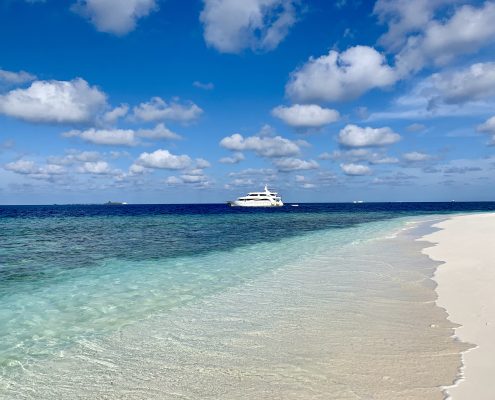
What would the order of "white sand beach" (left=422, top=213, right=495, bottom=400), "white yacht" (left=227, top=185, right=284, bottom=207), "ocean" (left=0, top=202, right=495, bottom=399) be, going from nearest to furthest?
"white sand beach" (left=422, top=213, right=495, bottom=400)
"ocean" (left=0, top=202, right=495, bottom=399)
"white yacht" (left=227, top=185, right=284, bottom=207)

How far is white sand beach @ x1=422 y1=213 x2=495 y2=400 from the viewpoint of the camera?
589 centimetres

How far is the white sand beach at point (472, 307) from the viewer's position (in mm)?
5891

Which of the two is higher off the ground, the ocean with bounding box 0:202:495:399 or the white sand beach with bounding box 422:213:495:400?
the white sand beach with bounding box 422:213:495:400

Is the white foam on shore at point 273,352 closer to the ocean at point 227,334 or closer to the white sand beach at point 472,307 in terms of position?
the ocean at point 227,334

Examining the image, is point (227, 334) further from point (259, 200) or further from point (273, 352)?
point (259, 200)

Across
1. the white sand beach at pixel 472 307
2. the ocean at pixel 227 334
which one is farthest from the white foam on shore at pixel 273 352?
the white sand beach at pixel 472 307

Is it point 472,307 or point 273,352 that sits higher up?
point 472,307

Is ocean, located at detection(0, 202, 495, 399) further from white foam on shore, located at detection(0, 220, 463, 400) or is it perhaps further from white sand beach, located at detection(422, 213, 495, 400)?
white sand beach, located at detection(422, 213, 495, 400)

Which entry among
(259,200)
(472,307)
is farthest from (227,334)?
(259,200)

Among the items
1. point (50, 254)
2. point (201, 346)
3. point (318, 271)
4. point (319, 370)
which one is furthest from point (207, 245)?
point (319, 370)

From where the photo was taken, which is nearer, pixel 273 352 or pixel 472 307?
pixel 273 352

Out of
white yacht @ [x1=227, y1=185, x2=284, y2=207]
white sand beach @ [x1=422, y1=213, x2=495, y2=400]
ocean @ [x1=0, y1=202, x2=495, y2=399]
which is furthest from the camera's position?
white yacht @ [x1=227, y1=185, x2=284, y2=207]

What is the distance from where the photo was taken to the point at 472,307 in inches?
408

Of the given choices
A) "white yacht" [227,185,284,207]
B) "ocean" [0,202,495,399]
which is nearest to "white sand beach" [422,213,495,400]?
"ocean" [0,202,495,399]
